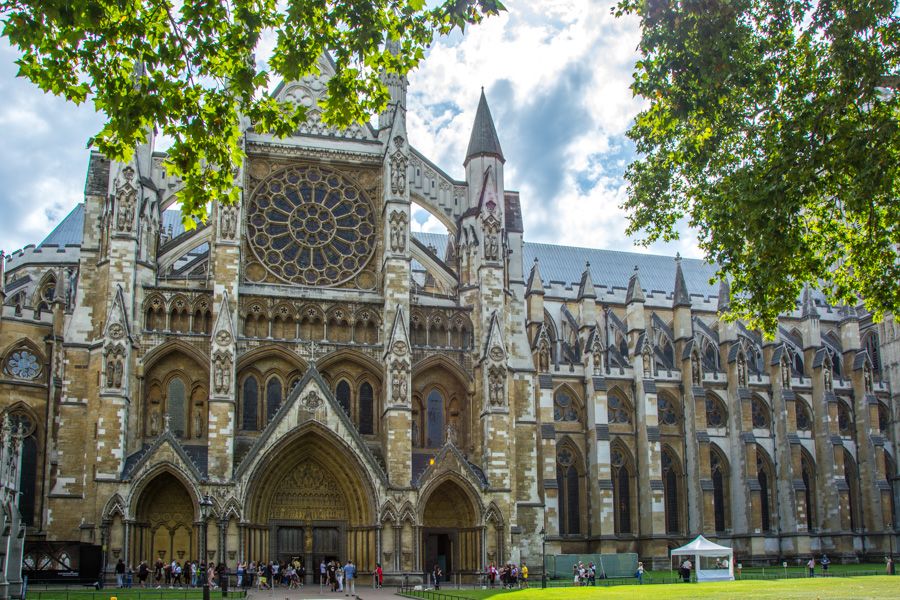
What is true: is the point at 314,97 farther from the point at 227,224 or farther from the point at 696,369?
the point at 696,369

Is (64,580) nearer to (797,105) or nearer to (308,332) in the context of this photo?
(308,332)

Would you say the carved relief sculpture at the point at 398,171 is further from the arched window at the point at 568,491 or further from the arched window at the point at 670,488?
the arched window at the point at 670,488

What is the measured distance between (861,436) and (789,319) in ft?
32.0

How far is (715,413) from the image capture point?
192ft

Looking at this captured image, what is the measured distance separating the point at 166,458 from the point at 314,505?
246 inches

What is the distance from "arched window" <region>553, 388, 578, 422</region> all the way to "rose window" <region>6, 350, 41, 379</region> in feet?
87.4

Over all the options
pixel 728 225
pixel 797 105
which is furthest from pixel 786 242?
pixel 797 105

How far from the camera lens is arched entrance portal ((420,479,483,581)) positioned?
126 ft

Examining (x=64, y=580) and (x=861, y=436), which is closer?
(x=64, y=580)

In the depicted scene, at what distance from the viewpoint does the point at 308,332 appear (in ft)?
128

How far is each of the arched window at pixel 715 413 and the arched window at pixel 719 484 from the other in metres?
1.72

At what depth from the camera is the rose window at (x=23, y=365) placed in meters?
43.1

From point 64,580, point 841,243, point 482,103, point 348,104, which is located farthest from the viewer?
point 482,103

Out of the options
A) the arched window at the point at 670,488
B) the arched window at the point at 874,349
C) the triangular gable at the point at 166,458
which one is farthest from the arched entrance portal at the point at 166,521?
the arched window at the point at 874,349
